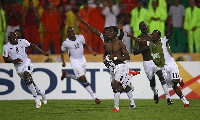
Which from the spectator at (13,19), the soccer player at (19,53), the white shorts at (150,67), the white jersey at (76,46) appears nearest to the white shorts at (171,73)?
the white shorts at (150,67)

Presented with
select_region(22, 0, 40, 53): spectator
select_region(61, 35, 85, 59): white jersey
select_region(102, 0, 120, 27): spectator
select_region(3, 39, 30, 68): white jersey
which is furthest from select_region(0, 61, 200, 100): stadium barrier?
select_region(3, 39, 30, 68): white jersey

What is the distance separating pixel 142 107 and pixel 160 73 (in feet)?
5.84

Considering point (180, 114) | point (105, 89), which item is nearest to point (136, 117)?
point (180, 114)

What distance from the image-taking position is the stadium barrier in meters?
19.2

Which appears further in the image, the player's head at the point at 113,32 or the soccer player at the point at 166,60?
the soccer player at the point at 166,60

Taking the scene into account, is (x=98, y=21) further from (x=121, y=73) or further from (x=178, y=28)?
(x=121, y=73)

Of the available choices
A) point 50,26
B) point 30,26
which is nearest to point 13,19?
point 30,26

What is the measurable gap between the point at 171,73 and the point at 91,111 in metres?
2.57

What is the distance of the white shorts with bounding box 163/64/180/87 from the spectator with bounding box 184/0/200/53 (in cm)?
455

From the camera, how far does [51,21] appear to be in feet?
66.2

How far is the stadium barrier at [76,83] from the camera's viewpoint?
19219 millimetres

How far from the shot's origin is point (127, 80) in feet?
47.0

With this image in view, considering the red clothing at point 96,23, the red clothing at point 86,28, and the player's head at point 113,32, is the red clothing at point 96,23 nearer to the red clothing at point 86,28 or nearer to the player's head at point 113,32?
the red clothing at point 86,28

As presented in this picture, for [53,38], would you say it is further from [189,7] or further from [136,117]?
[136,117]
